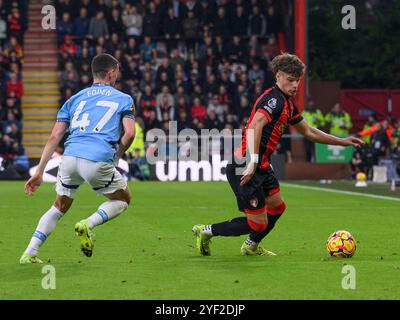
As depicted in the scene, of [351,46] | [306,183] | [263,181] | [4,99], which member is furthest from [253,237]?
[351,46]

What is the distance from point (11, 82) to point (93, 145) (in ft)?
75.5

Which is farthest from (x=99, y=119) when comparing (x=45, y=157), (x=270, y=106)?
(x=270, y=106)

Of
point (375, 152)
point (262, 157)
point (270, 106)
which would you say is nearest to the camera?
point (270, 106)

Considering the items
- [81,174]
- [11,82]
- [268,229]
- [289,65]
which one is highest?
[289,65]

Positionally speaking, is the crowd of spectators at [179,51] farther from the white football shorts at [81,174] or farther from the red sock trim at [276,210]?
the white football shorts at [81,174]

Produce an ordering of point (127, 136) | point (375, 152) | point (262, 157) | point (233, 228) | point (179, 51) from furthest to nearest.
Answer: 1. point (179, 51)
2. point (375, 152)
3. point (233, 228)
4. point (262, 157)
5. point (127, 136)

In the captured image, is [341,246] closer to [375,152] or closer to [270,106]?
[270,106]

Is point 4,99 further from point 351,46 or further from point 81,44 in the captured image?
point 351,46

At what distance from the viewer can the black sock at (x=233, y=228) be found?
32.9ft

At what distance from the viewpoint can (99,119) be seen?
30.8ft

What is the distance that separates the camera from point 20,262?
9.45 meters

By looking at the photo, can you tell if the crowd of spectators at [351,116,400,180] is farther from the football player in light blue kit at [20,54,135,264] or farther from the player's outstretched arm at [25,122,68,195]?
the player's outstretched arm at [25,122,68,195]

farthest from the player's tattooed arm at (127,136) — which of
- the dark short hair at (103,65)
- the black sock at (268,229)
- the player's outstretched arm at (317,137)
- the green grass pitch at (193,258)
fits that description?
the player's outstretched arm at (317,137)

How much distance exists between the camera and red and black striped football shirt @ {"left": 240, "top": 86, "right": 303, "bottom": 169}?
32.0 feet
